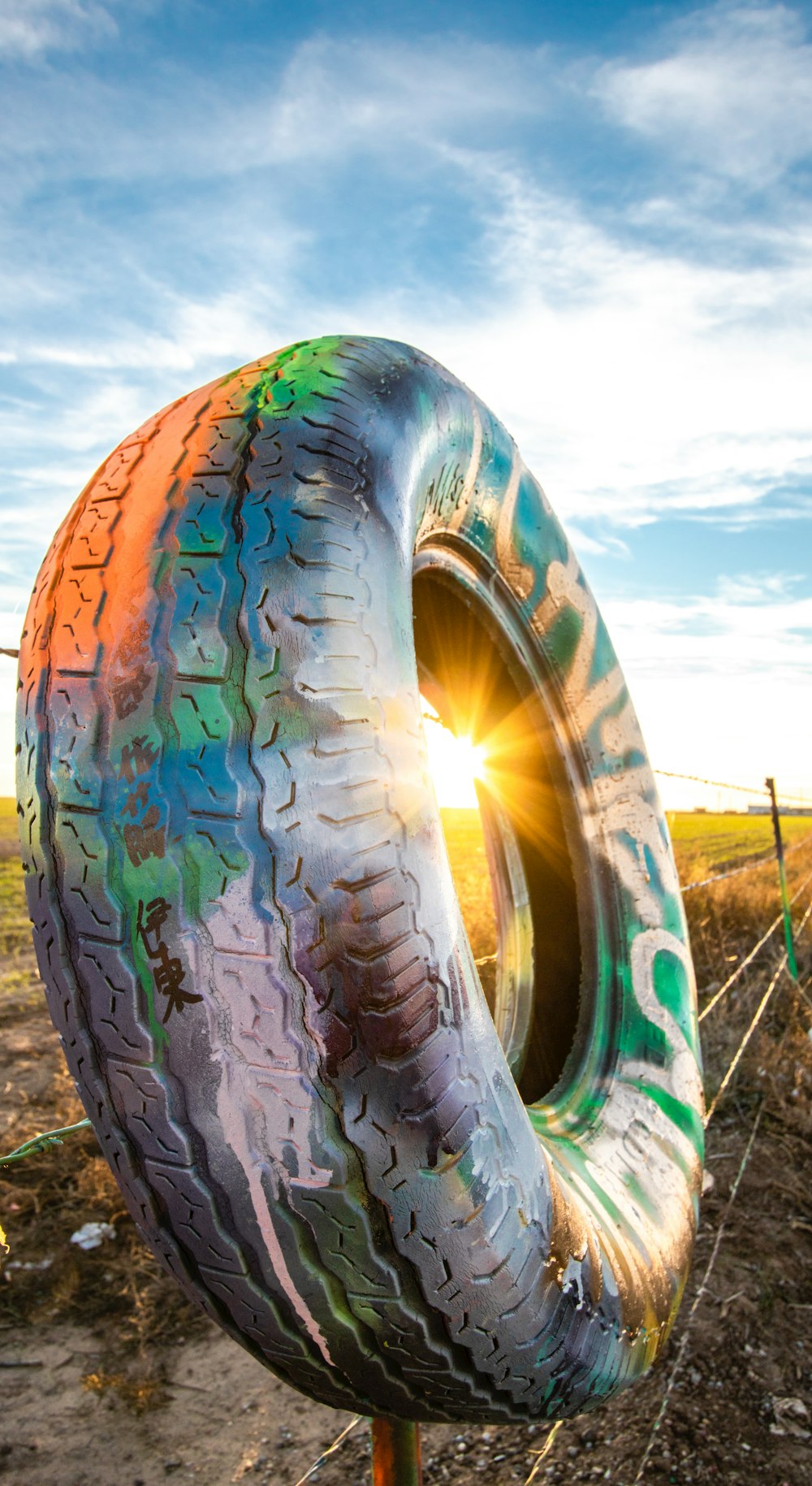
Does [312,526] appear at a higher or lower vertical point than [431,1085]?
higher

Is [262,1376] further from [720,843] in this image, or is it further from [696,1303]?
[720,843]

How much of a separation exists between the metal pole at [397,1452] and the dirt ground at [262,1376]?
3.33 ft

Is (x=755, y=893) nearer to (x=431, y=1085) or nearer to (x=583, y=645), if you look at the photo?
(x=583, y=645)

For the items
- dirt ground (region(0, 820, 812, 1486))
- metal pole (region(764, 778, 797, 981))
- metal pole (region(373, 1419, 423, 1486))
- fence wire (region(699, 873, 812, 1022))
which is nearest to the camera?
metal pole (region(373, 1419, 423, 1486))

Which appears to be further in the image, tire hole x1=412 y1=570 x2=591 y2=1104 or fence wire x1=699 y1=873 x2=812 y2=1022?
fence wire x1=699 y1=873 x2=812 y2=1022

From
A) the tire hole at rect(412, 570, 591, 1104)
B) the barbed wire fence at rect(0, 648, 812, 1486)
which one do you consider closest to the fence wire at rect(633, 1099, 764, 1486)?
the barbed wire fence at rect(0, 648, 812, 1486)

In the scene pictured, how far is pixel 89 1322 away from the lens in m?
2.62

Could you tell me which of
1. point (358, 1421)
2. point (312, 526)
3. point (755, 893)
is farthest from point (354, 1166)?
point (755, 893)

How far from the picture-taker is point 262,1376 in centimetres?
249

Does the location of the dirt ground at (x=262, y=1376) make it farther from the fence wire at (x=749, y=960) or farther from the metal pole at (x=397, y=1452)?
the metal pole at (x=397, y=1452)

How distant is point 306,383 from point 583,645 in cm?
101

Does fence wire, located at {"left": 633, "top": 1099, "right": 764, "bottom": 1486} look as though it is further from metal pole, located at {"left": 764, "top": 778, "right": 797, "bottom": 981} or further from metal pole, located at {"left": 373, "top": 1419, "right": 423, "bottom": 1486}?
metal pole, located at {"left": 764, "top": 778, "right": 797, "bottom": 981}

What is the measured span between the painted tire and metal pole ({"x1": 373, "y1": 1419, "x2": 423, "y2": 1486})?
→ 337 millimetres

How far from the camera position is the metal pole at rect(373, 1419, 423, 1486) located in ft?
4.24
